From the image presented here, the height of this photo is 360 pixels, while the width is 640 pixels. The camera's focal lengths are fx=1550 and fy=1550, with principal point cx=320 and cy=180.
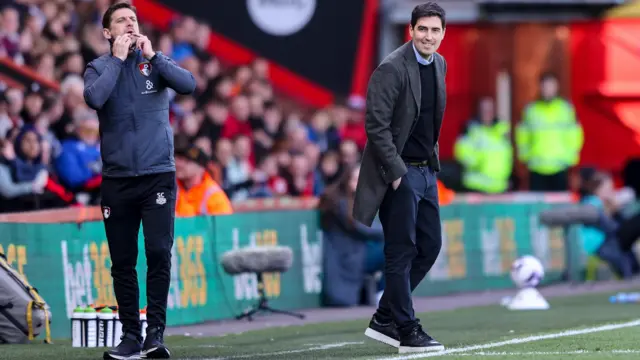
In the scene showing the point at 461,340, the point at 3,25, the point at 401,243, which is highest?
the point at 3,25

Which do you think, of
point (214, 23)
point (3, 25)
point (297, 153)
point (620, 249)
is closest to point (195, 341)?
point (3, 25)

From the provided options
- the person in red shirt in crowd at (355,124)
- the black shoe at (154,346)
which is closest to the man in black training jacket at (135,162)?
the black shoe at (154,346)

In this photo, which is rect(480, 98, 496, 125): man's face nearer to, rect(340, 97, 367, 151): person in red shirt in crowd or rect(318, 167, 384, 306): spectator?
rect(340, 97, 367, 151): person in red shirt in crowd

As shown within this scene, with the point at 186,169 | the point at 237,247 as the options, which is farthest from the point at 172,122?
Result: the point at 237,247

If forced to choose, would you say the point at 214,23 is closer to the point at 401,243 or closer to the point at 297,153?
the point at 297,153

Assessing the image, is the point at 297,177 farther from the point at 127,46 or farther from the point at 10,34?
the point at 127,46

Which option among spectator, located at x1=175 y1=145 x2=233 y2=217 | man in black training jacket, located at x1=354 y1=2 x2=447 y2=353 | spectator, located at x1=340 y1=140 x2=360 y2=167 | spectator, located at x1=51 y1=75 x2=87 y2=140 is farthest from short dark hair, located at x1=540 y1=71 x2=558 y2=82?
man in black training jacket, located at x1=354 y1=2 x2=447 y2=353

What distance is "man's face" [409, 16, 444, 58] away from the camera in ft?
32.1

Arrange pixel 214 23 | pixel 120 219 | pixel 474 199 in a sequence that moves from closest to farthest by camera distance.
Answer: pixel 120 219, pixel 474 199, pixel 214 23

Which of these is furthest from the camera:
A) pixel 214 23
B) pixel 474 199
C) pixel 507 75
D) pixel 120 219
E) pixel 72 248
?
pixel 507 75

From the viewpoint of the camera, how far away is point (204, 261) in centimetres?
1440

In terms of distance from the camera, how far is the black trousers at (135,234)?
9625mm

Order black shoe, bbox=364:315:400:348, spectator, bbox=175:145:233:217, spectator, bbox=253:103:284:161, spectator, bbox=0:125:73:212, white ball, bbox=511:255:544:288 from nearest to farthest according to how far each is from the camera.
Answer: black shoe, bbox=364:315:400:348, spectator, bbox=0:125:73:212, spectator, bbox=175:145:233:217, white ball, bbox=511:255:544:288, spectator, bbox=253:103:284:161

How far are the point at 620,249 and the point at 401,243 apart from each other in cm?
992
